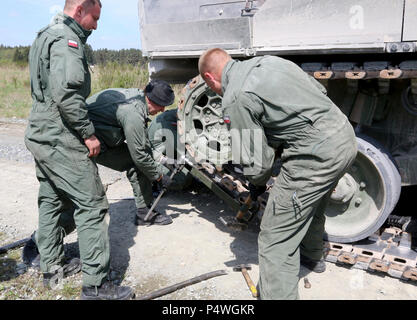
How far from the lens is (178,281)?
3.55 meters

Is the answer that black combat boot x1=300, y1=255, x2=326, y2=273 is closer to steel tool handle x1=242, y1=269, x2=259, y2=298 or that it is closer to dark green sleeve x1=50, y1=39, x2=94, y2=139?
steel tool handle x1=242, y1=269, x2=259, y2=298

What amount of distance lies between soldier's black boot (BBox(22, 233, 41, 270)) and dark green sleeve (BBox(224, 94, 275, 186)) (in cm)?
216

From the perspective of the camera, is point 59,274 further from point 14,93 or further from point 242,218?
point 14,93

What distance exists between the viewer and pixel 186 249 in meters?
4.11

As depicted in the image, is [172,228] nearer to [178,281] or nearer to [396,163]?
[178,281]

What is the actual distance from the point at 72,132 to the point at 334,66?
2.19m

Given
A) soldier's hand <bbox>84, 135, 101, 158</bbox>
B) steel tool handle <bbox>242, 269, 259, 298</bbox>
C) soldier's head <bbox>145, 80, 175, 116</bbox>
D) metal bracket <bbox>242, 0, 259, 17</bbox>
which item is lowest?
steel tool handle <bbox>242, 269, 259, 298</bbox>

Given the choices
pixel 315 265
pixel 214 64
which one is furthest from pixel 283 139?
pixel 315 265

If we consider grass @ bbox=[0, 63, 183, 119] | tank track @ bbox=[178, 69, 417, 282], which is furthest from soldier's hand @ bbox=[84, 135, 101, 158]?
grass @ bbox=[0, 63, 183, 119]

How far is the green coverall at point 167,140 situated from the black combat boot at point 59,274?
178cm

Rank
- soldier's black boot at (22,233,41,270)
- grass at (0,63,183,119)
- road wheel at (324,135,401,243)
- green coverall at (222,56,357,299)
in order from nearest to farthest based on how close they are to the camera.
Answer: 1. green coverall at (222,56,357,299)
2. road wheel at (324,135,401,243)
3. soldier's black boot at (22,233,41,270)
4. grass at (0,63,183,119)

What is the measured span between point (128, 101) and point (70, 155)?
0.97m

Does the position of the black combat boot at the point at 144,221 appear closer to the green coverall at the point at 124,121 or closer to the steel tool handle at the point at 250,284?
the green coverall at the point at 124,121

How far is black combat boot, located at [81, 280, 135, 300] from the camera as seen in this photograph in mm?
3225
